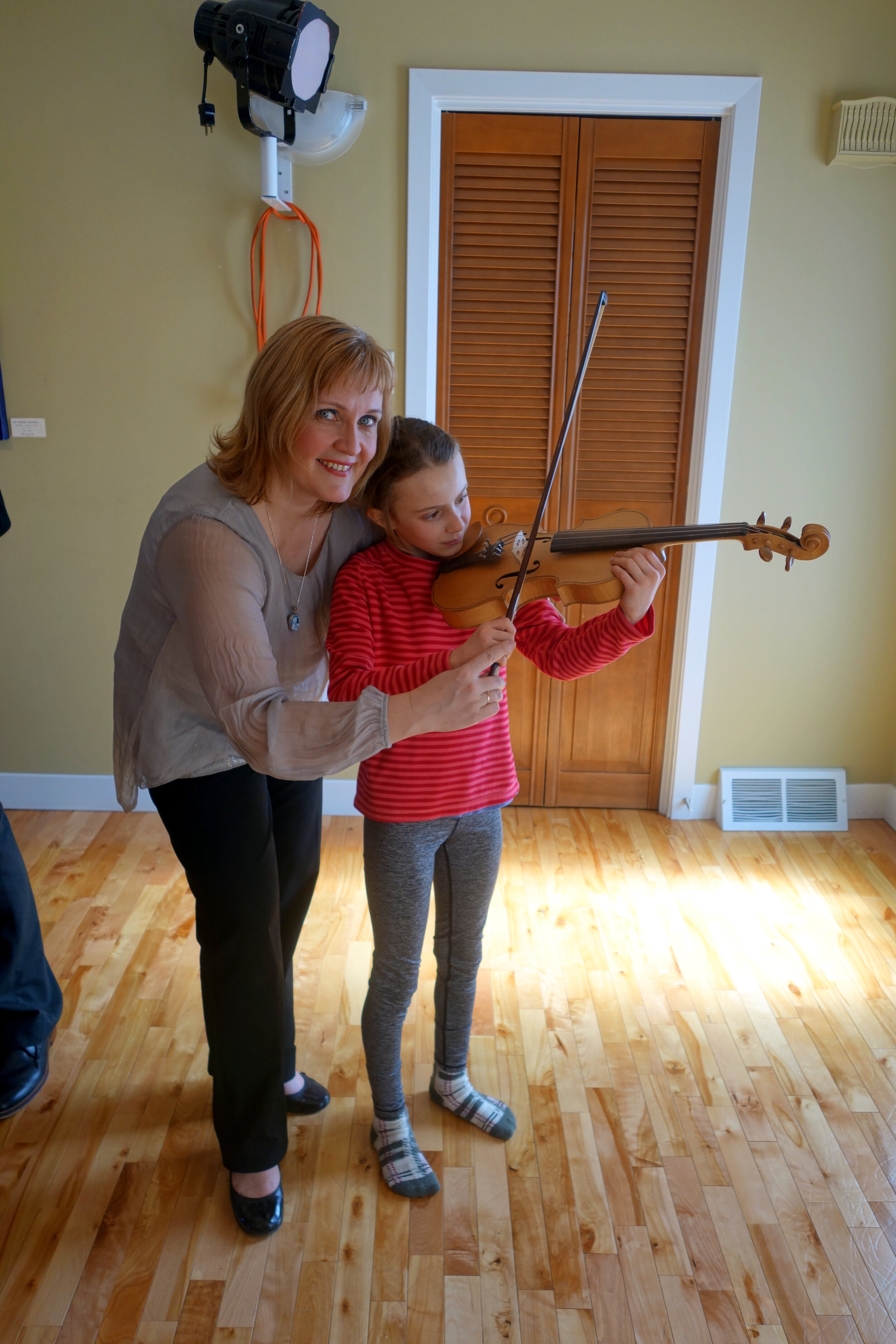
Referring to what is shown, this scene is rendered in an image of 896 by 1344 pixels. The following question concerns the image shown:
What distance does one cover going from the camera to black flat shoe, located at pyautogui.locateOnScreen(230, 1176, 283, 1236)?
55.9 inches

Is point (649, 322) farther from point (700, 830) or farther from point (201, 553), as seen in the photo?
point (201, 553)

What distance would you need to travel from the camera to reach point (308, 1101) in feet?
5.51

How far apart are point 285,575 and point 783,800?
2069mm

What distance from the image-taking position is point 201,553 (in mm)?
1141

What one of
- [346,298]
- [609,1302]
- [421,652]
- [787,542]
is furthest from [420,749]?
[346,298]

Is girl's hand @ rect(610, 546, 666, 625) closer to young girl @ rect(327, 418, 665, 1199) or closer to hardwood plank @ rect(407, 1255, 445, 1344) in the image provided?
young girl @ rect(327, 418, 665, 1199)

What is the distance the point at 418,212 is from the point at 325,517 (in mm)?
1475

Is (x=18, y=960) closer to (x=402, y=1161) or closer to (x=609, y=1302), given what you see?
(x=402, y=1161)

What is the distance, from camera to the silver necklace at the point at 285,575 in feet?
4.11

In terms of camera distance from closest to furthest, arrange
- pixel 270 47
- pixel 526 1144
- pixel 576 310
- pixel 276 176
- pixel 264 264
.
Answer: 1. pixel 526 1144
2. pixel 270 47
3. pixel 276 176
4. pixel 264 264
5. pixel 576 310

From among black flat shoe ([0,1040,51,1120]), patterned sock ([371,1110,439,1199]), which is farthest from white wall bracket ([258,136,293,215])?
patterned sock ([371,1110,439,1199])

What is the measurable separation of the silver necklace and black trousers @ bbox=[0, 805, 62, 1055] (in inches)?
30.2

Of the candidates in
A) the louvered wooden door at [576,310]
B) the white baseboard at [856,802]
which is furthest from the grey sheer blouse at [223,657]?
the white baseboard at [856,802]

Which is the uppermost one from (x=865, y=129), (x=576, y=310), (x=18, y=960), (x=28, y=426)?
(x=865, y=129)
